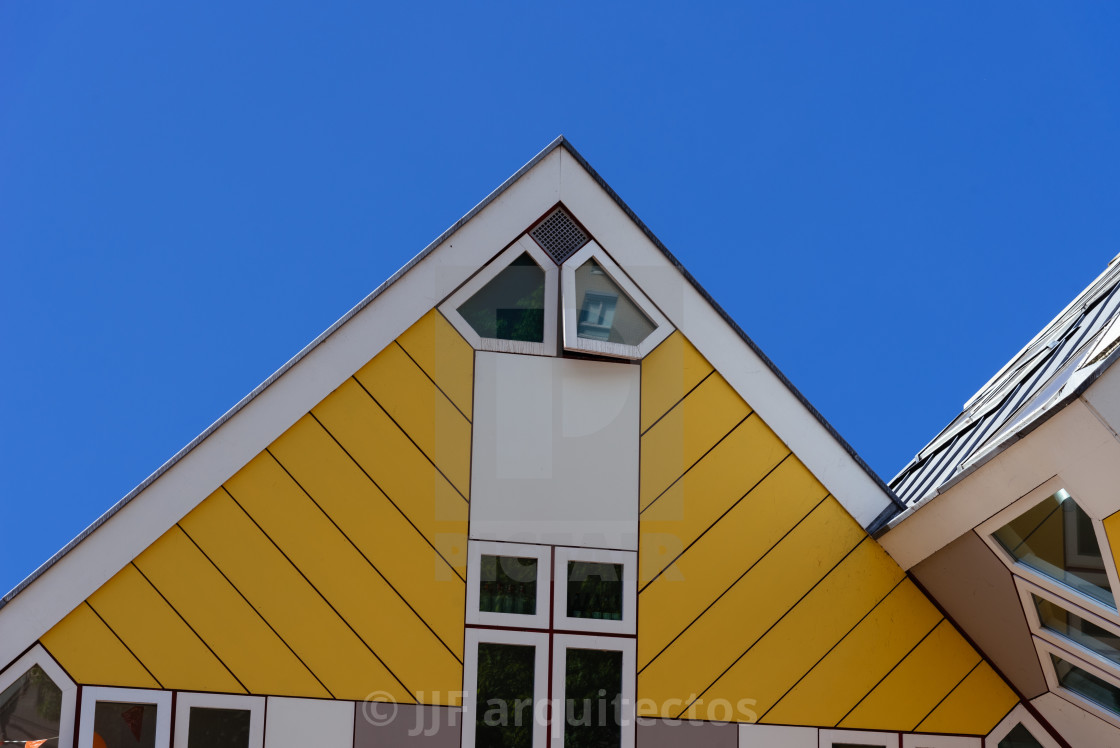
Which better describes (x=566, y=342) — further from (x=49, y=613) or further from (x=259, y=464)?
(x=49, y=613)

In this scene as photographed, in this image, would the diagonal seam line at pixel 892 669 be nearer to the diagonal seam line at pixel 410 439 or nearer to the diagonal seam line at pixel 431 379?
the diagonal seam line at pixel 410 439

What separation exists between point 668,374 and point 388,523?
1836 mm

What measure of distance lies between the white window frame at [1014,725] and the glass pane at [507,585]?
8.85ft

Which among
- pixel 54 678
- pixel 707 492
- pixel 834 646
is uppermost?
pixel 707 492

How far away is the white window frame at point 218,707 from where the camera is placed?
5.93 metres

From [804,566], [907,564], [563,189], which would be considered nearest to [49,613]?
[563,189]

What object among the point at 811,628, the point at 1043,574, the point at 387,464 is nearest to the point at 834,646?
the point at 811,628

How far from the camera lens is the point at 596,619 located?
6.41m

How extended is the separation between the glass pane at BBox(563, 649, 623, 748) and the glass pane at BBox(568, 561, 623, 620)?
0.21 m

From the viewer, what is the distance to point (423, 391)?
6.57m

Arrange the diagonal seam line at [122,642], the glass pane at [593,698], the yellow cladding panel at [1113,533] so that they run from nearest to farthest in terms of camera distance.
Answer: the yellow cladding panel at [1113,533]
the diagonal seam line at [122,642]
the glass pane at [593,698]

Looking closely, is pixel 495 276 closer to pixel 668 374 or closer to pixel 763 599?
pixel 668 374

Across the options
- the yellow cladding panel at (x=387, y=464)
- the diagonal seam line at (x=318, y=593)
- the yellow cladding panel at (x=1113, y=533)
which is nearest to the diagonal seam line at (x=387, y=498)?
the yellow cladding panel at (x=387, y=464)

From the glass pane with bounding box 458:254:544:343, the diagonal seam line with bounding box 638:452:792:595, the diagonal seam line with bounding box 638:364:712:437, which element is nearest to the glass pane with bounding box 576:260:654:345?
the glass pane with bounding box 458:254:544:343
